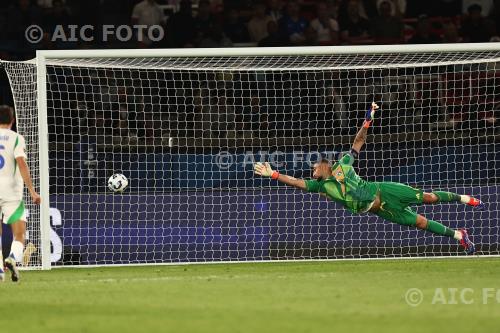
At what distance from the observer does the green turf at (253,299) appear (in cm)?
964

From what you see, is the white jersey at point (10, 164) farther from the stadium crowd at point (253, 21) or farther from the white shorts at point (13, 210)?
the stadium crowd at point (253, 21)

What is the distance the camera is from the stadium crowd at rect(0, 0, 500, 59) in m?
20.6

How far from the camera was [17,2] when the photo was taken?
68.8 ft

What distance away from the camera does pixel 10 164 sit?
13.4m

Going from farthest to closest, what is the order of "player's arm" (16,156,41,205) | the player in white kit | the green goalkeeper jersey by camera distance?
the green goalkeeper jersey, the player in white kit, "player's arm" (16,156,41,205)

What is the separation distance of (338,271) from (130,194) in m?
3.89

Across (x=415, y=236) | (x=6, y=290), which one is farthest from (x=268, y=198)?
(x=6, y=290)

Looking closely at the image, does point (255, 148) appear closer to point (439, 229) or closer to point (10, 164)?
point (439, 229)
